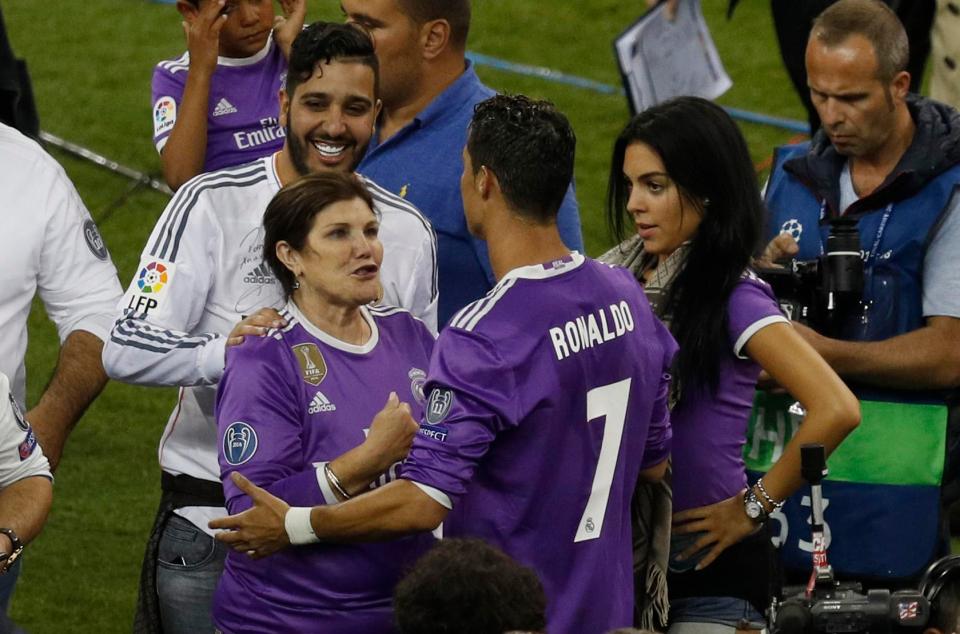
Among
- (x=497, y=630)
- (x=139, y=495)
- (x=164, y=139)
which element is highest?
(x=164, y=139)

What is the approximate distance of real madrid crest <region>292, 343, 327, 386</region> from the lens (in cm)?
357

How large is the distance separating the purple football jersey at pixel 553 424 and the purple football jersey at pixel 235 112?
73.2 inches

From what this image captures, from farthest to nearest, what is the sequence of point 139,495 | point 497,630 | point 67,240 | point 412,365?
point 139,495, point 67,240, point 412,365, point 497,630

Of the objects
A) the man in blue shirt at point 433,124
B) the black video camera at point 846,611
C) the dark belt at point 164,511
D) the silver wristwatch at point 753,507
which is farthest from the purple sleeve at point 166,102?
the black video camera at point 846,611

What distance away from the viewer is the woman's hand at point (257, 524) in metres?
3.42

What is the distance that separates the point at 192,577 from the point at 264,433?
2.00ft

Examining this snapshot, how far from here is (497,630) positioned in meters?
2.90

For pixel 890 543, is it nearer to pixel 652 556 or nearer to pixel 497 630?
pixel 652 556

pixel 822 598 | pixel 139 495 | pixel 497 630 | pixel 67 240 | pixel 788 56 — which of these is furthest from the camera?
pixel 788 56

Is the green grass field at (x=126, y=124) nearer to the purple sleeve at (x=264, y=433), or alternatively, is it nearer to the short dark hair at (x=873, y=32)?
the purple sleeve at (x=264, y=433)

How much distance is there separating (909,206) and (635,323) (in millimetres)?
1314

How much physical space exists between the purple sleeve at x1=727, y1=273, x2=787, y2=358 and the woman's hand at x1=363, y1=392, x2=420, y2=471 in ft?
2.70

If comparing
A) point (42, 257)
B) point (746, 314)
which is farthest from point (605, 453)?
point (42, 257)

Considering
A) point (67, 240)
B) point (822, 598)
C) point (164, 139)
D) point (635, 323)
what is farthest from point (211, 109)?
point (822, 598)
